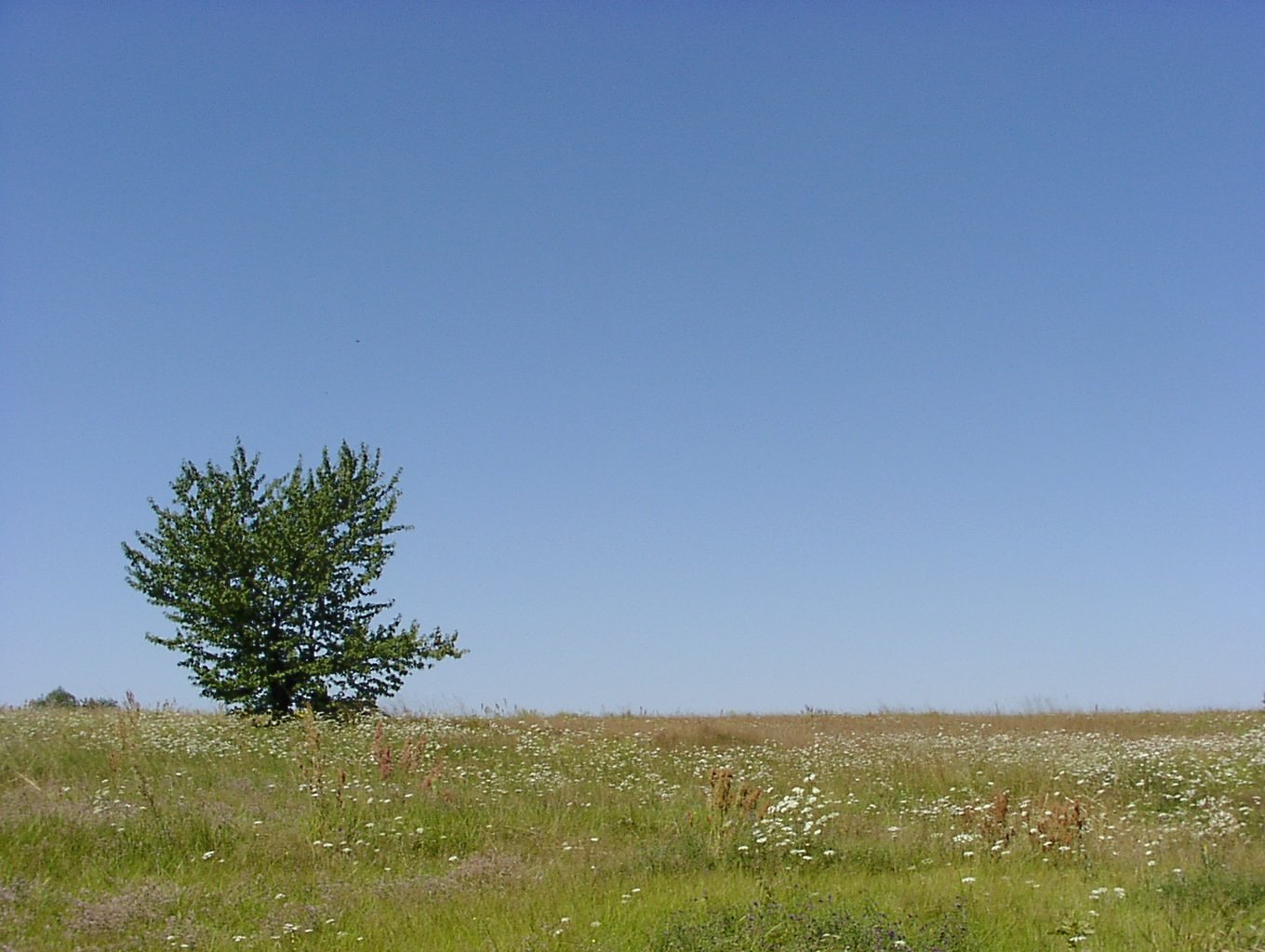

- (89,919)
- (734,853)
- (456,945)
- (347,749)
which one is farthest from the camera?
(347,749)

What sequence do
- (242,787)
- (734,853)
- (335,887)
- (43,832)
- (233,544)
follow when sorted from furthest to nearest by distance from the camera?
1. (233,544)
2. (242,787)
3. (43,832)
4. (734,853)
5. (335,887)

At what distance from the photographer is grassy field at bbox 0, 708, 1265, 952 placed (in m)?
7.05

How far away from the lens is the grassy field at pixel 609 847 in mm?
7047

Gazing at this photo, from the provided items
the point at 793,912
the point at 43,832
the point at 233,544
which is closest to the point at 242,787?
the point at 43,832

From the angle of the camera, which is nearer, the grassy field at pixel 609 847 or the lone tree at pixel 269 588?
the grassy field at pixel 609 847

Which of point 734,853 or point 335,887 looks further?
point 734,853

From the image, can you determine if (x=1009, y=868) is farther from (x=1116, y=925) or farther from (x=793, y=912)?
(x=793, y=912)

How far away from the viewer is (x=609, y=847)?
10352 millimetres

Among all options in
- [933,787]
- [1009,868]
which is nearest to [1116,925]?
[1009,868]

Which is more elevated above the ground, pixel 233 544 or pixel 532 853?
pixel 233 544

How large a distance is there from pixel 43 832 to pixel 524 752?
27.8 ft

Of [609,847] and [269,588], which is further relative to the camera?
[269,588]

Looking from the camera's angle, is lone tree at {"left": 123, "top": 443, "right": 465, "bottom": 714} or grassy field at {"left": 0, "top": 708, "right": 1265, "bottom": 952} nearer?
grassy field at {"left": 0, "top": 708, "right": 1265, "bottom": 952}

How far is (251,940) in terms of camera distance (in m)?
7.20
